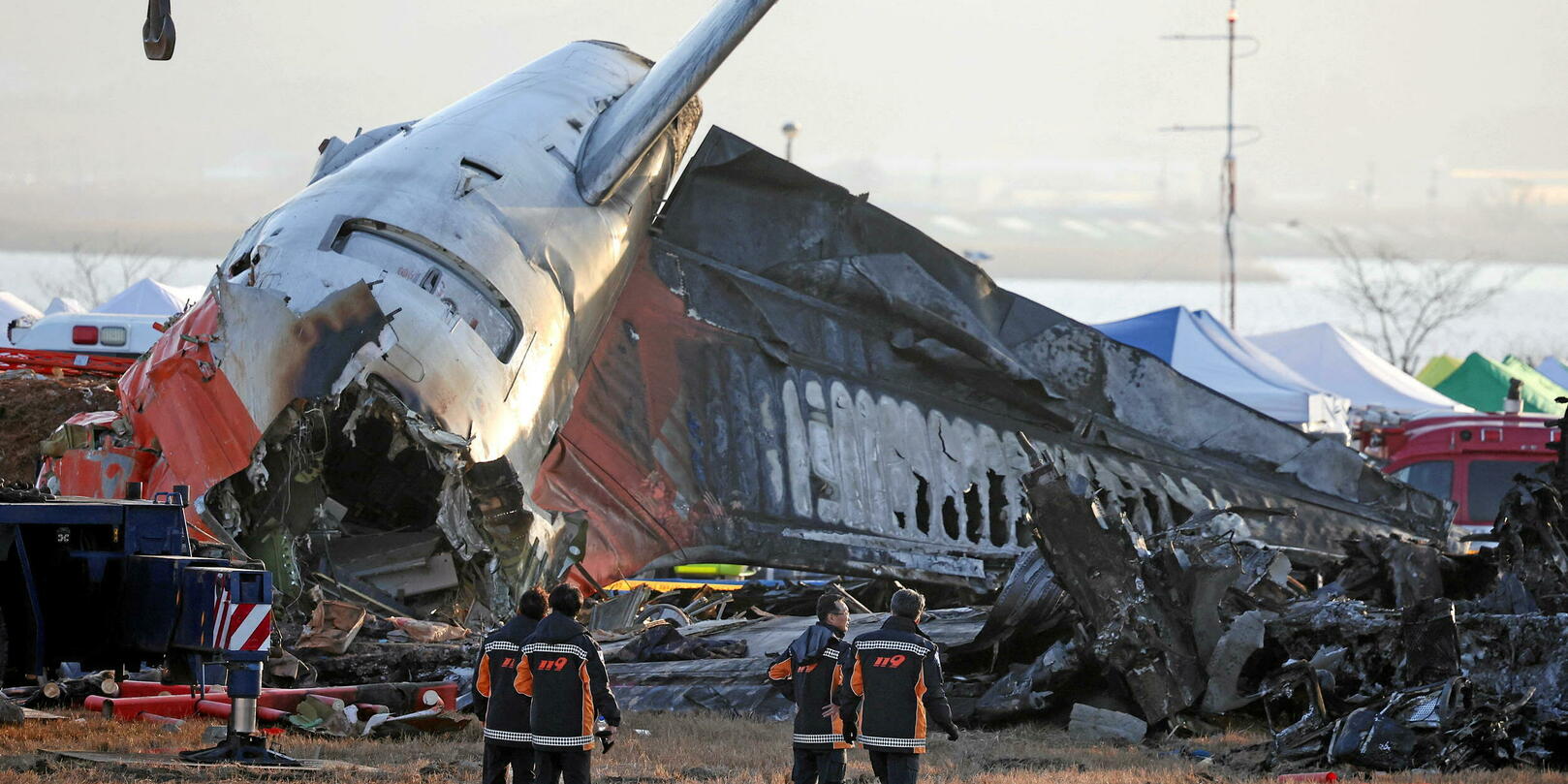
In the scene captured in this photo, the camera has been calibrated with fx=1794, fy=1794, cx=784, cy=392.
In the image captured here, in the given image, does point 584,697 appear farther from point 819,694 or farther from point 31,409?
point 31,409

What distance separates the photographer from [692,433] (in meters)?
19.7

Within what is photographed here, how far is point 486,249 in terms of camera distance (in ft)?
51.8

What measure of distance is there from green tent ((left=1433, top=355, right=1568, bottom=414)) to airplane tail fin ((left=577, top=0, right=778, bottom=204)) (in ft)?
88.7

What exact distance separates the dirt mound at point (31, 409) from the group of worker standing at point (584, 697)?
487 inches

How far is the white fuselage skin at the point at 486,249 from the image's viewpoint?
47.8ft

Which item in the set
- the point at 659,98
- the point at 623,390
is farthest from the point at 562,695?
the point at 623,390

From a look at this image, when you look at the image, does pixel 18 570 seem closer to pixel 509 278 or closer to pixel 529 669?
pixel 529 669

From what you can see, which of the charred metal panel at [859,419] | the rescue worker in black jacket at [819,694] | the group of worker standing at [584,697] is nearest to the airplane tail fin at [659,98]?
the charred metal panel at [859,419]

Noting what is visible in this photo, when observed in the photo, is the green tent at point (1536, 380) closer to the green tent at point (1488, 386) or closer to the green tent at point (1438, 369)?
the green tent at point (1488, 386)

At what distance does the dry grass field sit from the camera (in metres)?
9.09

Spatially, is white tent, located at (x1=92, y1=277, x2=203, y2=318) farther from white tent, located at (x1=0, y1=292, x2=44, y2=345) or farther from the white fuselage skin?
the white fuselage skin

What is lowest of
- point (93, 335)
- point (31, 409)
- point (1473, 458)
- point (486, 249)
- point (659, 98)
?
point (31, 409)

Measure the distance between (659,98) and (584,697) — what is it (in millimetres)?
10673

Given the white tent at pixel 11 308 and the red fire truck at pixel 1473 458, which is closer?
the red fire truck at pixel 1473 458
